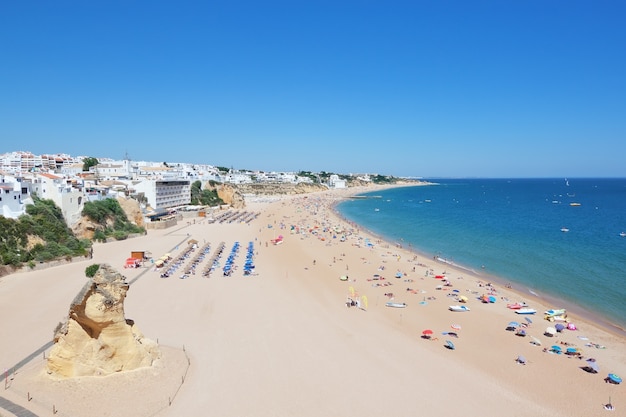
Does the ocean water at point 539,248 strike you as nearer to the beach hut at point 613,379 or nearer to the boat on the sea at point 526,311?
the boat on the sea at point 526,311

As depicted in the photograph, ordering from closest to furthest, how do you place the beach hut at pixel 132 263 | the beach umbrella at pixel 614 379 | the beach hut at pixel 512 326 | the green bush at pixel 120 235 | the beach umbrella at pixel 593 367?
the beach umbrella at pixel 614 379 → the beach umbrella at pixel 593 367 → the beach hut at pixel 512 326 → the beach hut at pixel 132 263 → the green bush at pixel 120 235

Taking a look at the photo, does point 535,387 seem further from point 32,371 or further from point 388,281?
point 32,371

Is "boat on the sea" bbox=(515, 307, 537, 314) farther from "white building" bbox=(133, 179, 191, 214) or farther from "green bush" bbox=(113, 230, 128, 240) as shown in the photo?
"white building" bbox=(133, 179, 191, 214)

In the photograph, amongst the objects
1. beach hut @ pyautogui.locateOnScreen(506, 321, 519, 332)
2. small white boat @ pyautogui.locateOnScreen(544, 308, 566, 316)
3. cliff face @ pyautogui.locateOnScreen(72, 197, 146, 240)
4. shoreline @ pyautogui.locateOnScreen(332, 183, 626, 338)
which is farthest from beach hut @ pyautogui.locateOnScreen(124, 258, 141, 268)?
small white boat @ pyautogui.locateOnScreen(544, 308, 566, 316)

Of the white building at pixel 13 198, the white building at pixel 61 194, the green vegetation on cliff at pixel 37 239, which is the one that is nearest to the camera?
the green vegetation on cliff at pixel 37 239

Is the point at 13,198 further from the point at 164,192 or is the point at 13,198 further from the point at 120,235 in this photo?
the point at 164,192

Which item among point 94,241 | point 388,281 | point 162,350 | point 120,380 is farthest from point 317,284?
point 94,241

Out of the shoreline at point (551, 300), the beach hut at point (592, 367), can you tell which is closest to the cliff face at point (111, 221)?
the shoreline at point (551, 300)
